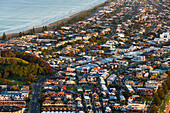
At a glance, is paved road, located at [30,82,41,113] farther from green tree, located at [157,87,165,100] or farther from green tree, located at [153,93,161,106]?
green tree, located at [157,87,165,100]

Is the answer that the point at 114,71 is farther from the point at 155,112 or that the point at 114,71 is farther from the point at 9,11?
the point at 9,11

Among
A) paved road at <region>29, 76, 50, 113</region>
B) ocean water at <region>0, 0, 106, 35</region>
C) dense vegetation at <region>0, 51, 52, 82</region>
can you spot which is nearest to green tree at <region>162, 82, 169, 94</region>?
paved road at <region>29, 76, 50, 113</region>

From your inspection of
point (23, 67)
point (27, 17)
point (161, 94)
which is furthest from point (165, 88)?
point (27, 17)

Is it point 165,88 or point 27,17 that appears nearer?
point 165,88

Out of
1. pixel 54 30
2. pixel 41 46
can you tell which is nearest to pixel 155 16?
pixel 54 30

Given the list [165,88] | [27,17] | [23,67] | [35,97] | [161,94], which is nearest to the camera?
[35,97]

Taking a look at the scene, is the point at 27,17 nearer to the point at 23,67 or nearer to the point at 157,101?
the point at 23,67

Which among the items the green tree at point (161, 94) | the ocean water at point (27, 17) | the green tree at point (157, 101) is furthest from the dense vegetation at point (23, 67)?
the ocean water at point (27, 17)

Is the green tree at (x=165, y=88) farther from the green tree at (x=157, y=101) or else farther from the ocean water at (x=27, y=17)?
the ocean water at (x=27, y=17)
